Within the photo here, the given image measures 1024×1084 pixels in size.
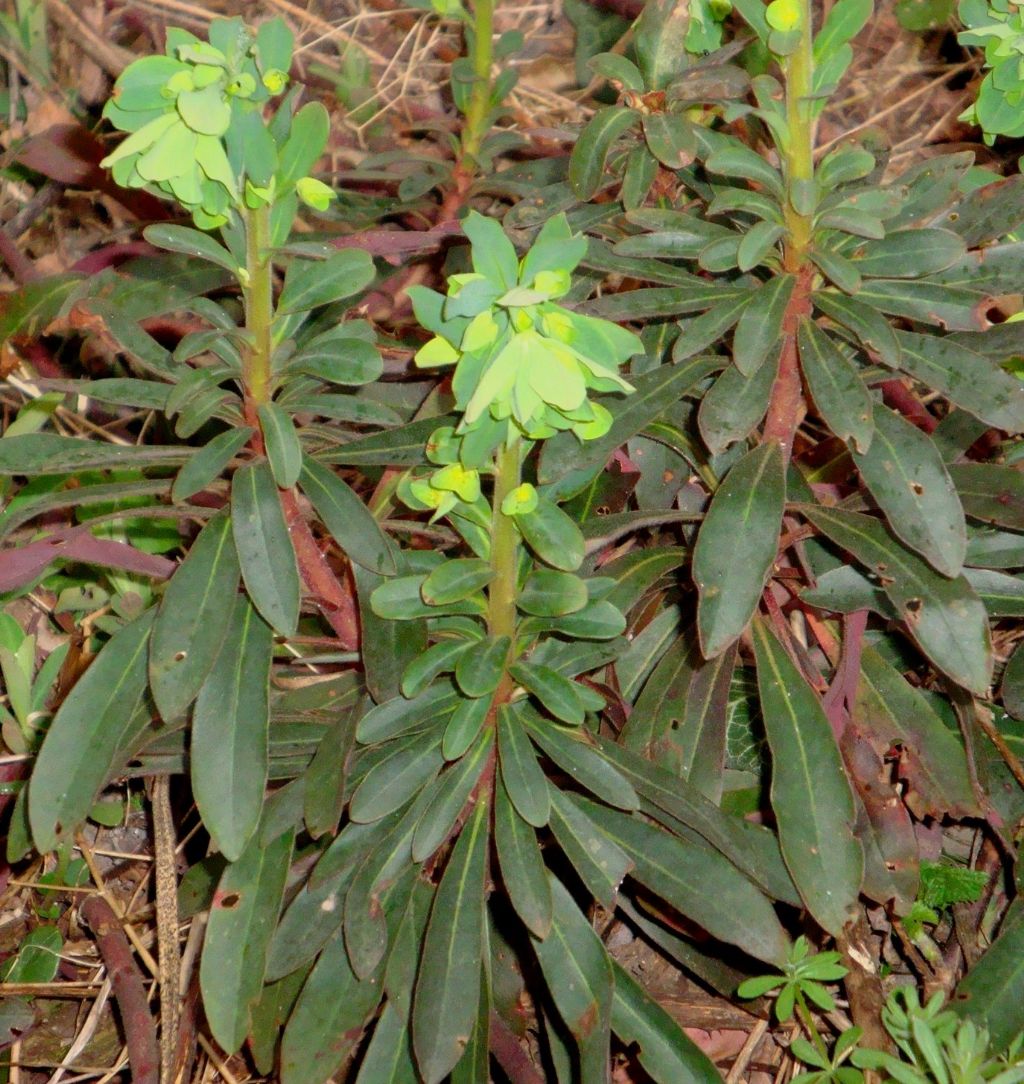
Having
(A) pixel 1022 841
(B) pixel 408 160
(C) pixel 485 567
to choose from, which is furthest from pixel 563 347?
(B) pixel 408 160

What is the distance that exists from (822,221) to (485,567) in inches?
17.0

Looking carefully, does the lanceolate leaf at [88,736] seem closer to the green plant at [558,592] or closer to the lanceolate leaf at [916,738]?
the green plant at [558,592]

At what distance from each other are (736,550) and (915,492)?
169mm

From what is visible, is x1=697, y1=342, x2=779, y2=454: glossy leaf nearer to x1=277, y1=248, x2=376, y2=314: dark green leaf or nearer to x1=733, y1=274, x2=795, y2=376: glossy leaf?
x1=733, y1=274, x2=795, y2=376: glossy leaf

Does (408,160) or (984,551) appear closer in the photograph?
(984,551)

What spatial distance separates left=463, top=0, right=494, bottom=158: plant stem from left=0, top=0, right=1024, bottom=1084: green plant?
53 cm

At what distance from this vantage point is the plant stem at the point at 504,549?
993 mm

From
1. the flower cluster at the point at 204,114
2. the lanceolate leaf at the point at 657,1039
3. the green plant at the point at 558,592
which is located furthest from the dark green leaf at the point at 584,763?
the flower cluster at the point at 204,114

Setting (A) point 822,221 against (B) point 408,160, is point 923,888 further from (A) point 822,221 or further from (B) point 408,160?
(B) point 408,160

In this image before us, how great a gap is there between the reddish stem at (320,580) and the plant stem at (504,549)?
185 millimetres

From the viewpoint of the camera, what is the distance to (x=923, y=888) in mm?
1397

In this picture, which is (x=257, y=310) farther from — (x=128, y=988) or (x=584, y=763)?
(x=128, y=988)

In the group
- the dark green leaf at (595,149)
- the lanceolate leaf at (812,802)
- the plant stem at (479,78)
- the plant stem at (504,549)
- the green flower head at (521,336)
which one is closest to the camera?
the green flower head at (521,336)

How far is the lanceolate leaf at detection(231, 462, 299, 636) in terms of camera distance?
3.44 feet
